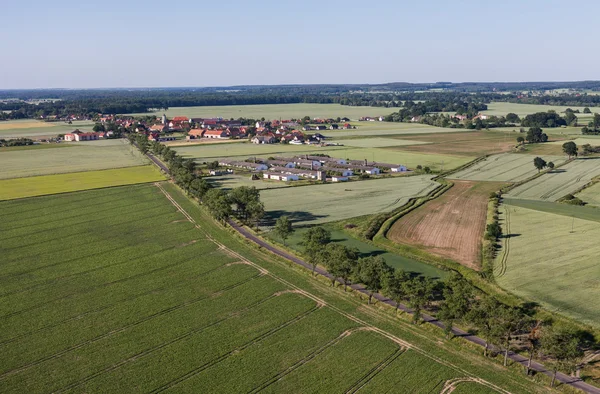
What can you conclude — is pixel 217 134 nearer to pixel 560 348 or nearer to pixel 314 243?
pixel 314 243

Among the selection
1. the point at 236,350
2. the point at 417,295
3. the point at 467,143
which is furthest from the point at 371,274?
the point at 467,143

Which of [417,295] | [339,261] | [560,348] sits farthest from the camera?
[339,261]

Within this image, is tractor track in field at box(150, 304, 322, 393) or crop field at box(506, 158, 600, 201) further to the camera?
crop field at box(506, 158, 600, 201)

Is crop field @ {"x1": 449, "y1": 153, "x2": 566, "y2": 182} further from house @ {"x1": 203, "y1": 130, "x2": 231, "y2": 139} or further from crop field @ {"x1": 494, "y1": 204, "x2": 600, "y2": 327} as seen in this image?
house @ {"x1": 203, "y1": 130, "x2": 231, "y2": 139}

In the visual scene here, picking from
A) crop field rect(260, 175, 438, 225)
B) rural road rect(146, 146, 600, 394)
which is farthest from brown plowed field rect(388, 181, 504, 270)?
rural road rect(146, 146, 600, 394)

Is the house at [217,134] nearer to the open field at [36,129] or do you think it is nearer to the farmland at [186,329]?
the open field at [36,129]


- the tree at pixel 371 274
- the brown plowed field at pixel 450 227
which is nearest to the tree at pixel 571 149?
the brown plowed field at pixel 450 227
